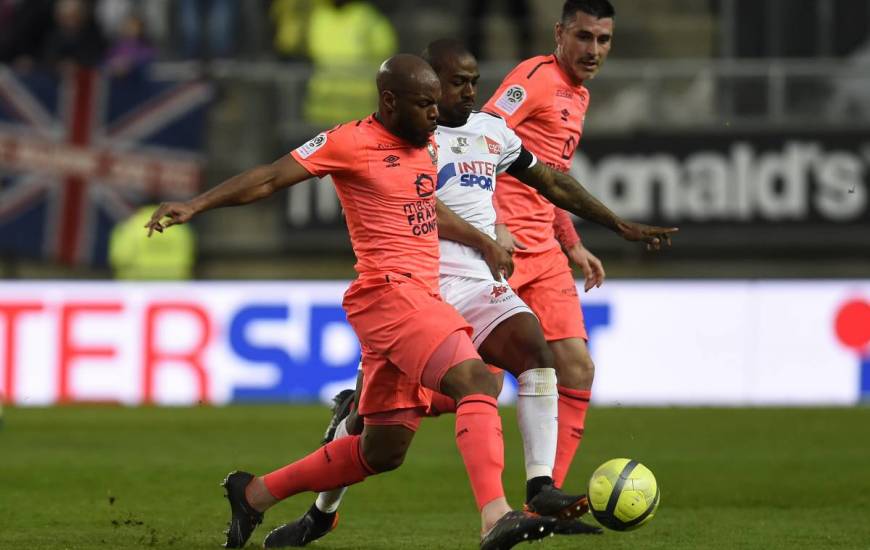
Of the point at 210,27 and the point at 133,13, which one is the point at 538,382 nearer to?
the point at 210,27

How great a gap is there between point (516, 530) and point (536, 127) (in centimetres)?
264

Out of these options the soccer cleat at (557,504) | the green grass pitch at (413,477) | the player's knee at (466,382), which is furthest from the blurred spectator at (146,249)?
the player's knee at (466,382)

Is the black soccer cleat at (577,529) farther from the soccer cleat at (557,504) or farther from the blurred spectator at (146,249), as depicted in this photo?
the blurred spectator at (146,249)

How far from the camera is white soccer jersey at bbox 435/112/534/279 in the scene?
24.1 ft

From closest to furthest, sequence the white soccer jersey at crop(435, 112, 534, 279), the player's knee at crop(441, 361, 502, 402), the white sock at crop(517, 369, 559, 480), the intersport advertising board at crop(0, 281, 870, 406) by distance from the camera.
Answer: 1. the player's knee at crop(441, 361, 502, 402)
2. the white sock at crop(517, 369, 559, 480)
3. the white soccer jersey at crop(435, 112, 534, 279)
4. the intersport advertising board at crop(0, 281, 870, 406)

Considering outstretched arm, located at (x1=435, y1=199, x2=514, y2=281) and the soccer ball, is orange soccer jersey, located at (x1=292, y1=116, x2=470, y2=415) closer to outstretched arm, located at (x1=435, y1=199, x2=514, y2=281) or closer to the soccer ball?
outstretched arm, located at (x1=435, y1=199, x2=514, y2=281)

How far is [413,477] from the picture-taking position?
33.5 feet

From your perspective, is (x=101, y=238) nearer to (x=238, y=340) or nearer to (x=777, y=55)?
(x=238, y=340)

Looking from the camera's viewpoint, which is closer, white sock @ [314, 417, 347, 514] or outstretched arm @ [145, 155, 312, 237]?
outstretched arm @ [145, 155, 312, 237]

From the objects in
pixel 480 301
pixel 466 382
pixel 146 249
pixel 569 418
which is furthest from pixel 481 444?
pixel 146 249

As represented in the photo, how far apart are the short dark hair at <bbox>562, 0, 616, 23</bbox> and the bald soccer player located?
1584mm

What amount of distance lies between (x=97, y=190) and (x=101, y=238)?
43 cm

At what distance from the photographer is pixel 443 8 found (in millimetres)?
17141

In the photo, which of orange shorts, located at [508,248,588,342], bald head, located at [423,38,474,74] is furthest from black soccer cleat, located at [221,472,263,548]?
bald head, located at [423,38,474,74]
